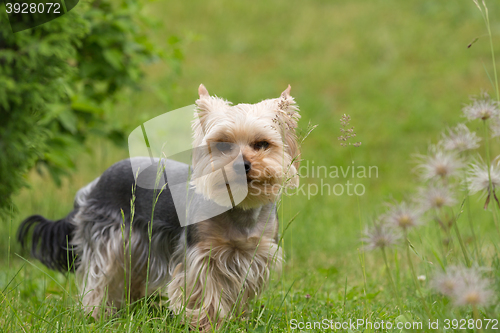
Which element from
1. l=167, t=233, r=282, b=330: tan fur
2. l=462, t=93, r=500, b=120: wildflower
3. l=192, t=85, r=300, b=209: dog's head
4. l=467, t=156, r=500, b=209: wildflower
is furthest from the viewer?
l=167, t=233, r=282, b=330: tan fur

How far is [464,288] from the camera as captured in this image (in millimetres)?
1708

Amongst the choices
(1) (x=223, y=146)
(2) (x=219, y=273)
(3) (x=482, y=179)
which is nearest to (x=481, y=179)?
(3) (x=482, y=179)

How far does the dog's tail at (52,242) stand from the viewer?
4.25 metres

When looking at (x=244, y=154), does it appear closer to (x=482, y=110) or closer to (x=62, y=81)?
(x=482, y=110)

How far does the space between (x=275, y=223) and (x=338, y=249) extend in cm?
218

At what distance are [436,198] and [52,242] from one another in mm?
3441

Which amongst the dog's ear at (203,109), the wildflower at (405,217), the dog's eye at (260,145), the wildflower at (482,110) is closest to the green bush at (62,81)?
the dog's ear at (203,109)

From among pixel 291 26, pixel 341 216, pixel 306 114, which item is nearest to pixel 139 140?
pixel 341 216

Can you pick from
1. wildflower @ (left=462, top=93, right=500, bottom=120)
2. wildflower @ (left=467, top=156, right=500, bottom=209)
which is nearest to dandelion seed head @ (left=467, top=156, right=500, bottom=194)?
wildflower @ (left=467, top=156, right=500, bottom=209)

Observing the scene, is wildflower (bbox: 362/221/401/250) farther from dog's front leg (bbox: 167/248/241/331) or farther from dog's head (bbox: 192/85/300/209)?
dog's front leg (bbox: 167/248/241/331)

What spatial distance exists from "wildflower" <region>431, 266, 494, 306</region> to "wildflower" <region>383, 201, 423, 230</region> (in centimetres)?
22

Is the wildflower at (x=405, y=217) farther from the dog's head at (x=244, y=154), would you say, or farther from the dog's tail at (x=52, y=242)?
the dog's tail at (x=52, y=242)

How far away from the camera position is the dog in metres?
3.09

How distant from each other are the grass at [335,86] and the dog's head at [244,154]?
40.7 inches
